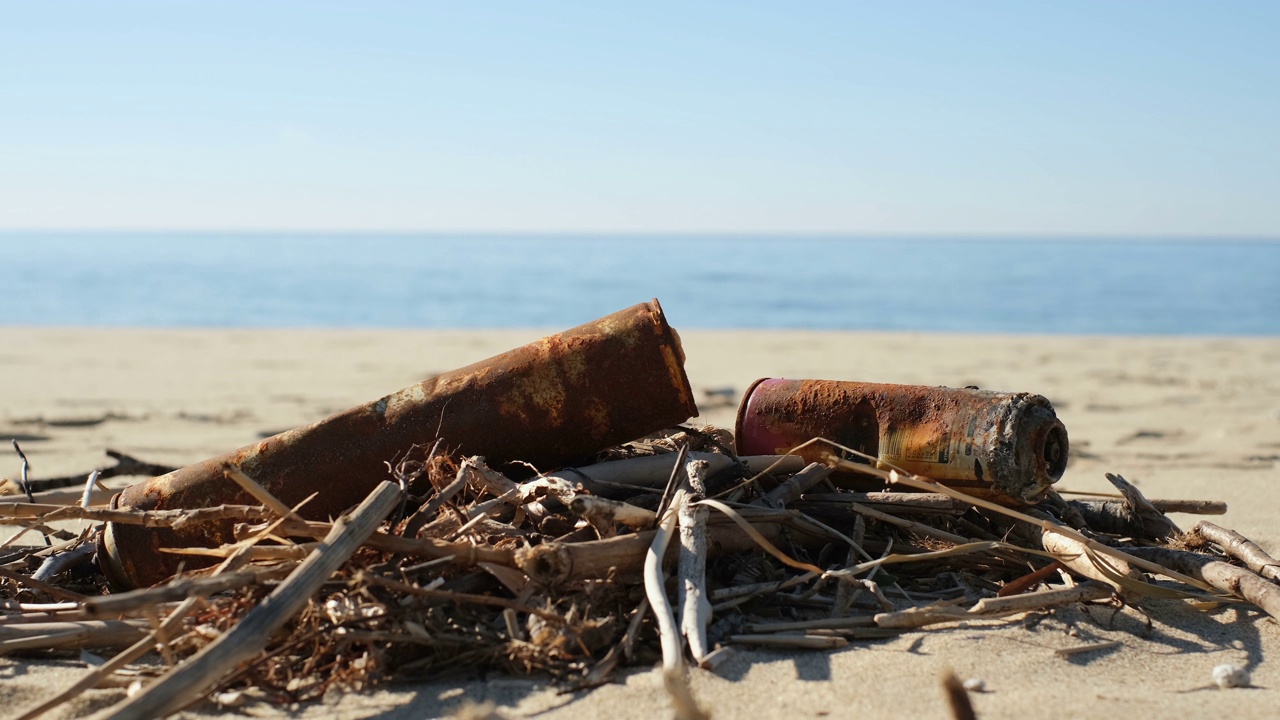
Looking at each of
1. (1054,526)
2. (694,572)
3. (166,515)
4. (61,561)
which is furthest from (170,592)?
(1054,526)

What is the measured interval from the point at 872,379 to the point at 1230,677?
8.39m

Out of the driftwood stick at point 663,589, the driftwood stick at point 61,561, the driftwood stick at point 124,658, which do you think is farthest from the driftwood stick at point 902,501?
the driftwood stick at point 61,561

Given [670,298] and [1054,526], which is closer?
[1054,526]

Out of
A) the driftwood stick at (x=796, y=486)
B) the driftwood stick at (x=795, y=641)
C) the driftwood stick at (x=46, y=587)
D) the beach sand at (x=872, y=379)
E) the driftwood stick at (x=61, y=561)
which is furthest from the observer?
the driftwood stick at (x=61, y=561)

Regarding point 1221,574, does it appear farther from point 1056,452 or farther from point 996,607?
point 996,607

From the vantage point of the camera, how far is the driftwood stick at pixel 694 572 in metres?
2.49

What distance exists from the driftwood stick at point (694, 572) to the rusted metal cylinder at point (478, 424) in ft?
1.22

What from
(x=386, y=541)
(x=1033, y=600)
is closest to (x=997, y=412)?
(x=1033, y=600)

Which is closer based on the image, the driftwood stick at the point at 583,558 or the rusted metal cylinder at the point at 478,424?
the driftwood stick at the point at 583,558

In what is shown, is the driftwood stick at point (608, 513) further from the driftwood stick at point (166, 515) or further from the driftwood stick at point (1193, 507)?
the driftwood stick at point (1193, 507)

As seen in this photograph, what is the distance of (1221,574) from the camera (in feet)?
9.97

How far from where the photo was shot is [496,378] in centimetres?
319

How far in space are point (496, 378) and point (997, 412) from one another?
154 centimetres

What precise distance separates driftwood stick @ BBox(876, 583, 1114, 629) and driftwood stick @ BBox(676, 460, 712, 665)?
0.49 metres
